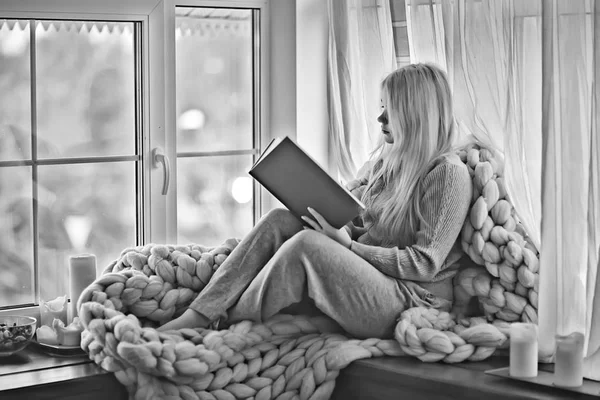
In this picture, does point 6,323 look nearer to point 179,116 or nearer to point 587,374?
point 179,116

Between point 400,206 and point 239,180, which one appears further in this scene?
point 239,180

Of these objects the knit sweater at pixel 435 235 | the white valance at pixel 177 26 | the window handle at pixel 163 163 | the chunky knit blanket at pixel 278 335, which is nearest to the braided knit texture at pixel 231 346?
the chunky knit blanket at pixel 278 335

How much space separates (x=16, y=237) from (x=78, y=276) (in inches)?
10.5

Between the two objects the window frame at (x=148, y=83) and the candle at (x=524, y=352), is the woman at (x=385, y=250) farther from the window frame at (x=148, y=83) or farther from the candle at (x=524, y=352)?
the window frame at (x=148, y=83)

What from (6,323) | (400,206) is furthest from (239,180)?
(6,323)

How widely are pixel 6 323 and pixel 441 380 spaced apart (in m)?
1.29

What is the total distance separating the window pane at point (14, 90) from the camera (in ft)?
8.52

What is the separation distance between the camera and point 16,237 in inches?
104

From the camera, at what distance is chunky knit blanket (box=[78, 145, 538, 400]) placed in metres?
2.16

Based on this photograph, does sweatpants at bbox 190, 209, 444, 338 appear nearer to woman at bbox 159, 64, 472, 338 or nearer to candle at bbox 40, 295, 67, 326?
woman at bbox 159, 64, 472, 338

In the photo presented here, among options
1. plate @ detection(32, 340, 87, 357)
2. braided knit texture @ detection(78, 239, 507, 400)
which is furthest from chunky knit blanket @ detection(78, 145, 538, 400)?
plate @ detection(32, 340, 87, 357)

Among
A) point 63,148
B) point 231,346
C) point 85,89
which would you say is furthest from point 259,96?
point 231,346

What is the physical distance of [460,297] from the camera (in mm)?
2420

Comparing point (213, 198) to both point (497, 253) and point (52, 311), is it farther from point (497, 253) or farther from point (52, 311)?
point (497, 253)
